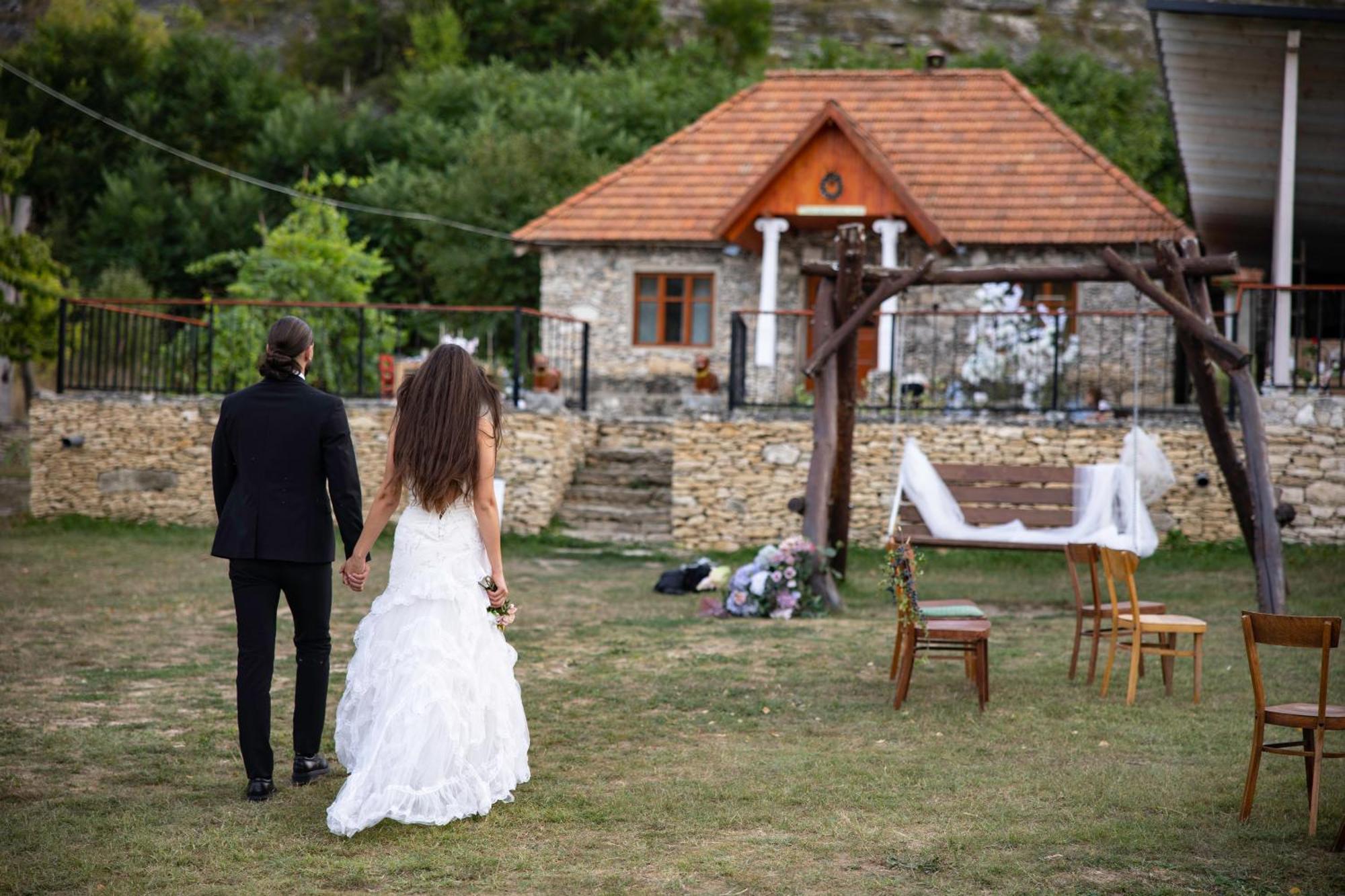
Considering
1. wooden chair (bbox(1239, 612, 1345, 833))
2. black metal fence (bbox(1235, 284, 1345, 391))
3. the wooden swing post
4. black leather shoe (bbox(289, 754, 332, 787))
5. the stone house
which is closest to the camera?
wooden chair (bbox(1239, 612, 1345, 833))

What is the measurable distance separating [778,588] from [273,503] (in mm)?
5986

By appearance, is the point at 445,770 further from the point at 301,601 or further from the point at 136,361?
the point at 136,361

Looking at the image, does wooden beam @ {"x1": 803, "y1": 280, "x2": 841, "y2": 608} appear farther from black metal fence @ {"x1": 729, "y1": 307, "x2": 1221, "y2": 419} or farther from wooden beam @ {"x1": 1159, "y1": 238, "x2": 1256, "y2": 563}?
black metal fence @ {"x1": 729, "y1": 307, "x2": 1221, "y2": 419}

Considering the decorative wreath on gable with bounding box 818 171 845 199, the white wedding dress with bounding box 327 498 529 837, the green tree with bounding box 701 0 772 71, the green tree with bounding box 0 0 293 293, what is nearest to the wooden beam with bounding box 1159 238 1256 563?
the white wedding dress with bounding box 327 498 529 837

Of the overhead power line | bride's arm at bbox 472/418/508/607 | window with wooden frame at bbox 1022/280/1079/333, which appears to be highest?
the overhead power line

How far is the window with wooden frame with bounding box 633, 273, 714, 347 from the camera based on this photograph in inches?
775

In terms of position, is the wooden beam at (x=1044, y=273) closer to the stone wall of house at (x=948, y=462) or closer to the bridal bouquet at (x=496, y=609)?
the stone wall of house at (x=948, y=462)

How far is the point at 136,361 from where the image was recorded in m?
16.2

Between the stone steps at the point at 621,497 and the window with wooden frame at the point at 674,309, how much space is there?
Result: 9.80 feet

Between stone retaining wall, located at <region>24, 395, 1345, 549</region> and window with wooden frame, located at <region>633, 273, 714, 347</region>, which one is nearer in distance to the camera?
stone retaining wall, located at <region>24, 395, 1345, 549</region>

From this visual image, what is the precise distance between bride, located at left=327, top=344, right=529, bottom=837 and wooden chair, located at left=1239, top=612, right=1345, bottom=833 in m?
2.67

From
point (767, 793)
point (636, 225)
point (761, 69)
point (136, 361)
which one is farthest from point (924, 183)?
point (761, 69)

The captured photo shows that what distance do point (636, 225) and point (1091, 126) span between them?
14088 millimetres

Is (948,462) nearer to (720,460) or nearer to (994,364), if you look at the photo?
(994,364)
